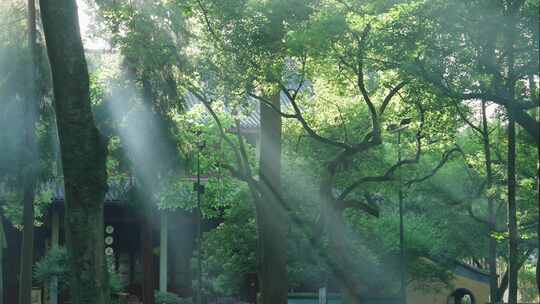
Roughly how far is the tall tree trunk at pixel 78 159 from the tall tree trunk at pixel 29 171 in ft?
34.8

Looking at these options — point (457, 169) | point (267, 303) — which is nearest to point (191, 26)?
point (267, 303)

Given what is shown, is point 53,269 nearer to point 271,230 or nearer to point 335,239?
point 271,230

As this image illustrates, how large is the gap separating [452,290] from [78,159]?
3029 cm

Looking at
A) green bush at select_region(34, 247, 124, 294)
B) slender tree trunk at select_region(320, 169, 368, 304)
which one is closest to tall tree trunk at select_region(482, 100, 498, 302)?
slender tree trunk at select_region(320, 169, 368, 304)

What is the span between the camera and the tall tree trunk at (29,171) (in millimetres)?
24594

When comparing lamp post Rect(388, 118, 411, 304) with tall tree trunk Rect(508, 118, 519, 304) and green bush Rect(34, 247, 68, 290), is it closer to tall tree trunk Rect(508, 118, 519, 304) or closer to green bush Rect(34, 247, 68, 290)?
tall tree trunk Rect(508, 118, 519, 304)

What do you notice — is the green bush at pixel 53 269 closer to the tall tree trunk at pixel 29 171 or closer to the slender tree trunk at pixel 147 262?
the slender tree trunk at pixel 147 262

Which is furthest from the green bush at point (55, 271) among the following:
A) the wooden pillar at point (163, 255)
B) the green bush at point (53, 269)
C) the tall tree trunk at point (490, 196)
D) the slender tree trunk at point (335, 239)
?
the tall tree trunk at point (490, 196)

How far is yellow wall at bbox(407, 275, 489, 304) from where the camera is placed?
41241 mm

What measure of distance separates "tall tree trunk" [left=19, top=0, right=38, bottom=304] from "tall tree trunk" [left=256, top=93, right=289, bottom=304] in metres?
6.31

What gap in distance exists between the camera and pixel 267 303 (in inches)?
987

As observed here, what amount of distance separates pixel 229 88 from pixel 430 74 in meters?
7.43

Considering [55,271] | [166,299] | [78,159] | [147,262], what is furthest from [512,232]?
[166,299]

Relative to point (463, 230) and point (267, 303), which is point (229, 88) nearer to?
point (267, 303)
